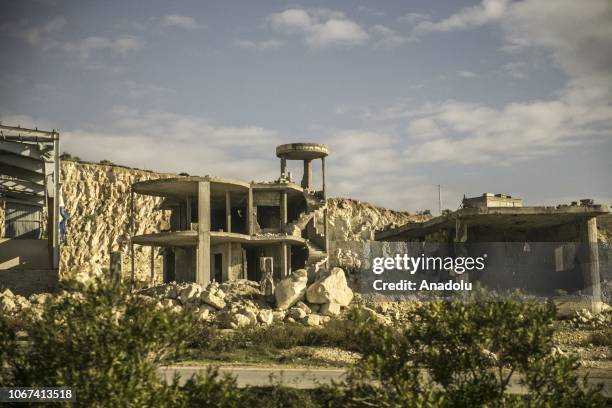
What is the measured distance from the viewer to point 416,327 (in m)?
13.8

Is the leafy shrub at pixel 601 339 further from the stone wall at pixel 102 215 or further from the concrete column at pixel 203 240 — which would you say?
the stone wall at pixel 102 215

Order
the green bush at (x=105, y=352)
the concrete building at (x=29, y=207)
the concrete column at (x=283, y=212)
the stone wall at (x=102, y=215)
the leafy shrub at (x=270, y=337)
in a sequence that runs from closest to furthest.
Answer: the green bush at (x=105, y=352) < the leafy shrub at (x=270, y=337) < the concrete building at (x=29, y=207) < the concrete column at (x=283, y=212) < the stone wall at (x=102, y=215)

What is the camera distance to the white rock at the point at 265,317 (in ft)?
91.0

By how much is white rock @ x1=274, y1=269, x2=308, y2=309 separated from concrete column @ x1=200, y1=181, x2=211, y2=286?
6.49 meters

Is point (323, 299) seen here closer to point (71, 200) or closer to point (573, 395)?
point (573, 395)

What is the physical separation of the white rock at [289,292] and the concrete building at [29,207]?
43.1ft

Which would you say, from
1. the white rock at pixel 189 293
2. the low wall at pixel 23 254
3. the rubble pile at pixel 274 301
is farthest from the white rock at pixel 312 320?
the low wall at pixel 23 254

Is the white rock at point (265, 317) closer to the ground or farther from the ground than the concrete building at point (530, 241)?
closer to the ground

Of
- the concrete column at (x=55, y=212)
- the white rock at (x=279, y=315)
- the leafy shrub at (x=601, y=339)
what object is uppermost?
the concrete column at (x=55, y=212)

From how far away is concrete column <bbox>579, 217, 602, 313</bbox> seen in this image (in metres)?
31.0

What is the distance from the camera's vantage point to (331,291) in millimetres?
30359

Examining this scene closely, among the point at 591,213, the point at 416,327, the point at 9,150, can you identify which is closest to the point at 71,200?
the point at 9,150

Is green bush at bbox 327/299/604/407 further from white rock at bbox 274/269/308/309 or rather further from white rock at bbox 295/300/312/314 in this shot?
white rock at bbox 274/269/308/309

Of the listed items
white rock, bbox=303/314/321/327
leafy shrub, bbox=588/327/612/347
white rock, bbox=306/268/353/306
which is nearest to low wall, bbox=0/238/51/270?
white rock, bbox=306/268/353/306
